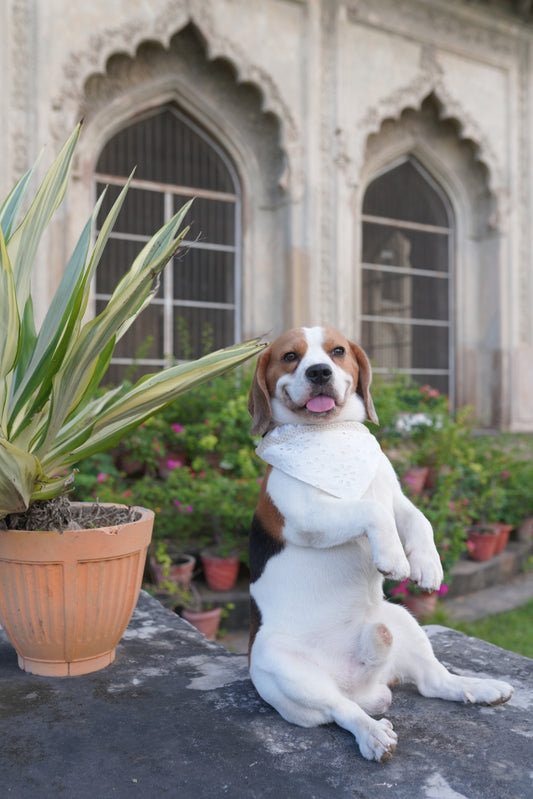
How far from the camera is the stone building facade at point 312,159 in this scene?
18.9 ft

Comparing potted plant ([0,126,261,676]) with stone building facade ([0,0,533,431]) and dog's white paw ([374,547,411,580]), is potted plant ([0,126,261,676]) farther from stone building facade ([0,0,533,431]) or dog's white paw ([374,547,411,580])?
stone building facade ([0,0,533,431])

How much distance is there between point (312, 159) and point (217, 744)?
6193 millimetres

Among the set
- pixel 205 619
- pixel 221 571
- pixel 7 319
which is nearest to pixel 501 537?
pixel 221 571

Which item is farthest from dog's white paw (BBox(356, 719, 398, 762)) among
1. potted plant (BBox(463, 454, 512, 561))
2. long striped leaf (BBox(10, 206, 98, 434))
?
potted plant (BBox(463, 454, 512, 561))

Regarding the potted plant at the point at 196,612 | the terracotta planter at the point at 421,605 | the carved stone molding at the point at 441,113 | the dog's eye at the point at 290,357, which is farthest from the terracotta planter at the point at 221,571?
the carved stone molding at the point at 441,113

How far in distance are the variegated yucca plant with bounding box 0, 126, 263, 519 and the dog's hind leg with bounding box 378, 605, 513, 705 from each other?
2.60 ft

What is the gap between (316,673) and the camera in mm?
1437

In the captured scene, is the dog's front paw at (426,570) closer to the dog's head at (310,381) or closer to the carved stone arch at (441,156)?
the dog's head at (310,381)

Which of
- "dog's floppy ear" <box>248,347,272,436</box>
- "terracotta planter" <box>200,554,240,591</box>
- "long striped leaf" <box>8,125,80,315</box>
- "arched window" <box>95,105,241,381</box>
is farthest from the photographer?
"arched window" <box>95,105,241,381</box>

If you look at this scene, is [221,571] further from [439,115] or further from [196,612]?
[439,115]

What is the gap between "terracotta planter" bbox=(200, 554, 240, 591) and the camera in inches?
164

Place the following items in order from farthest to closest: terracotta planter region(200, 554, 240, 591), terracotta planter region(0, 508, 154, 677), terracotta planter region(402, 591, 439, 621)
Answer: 1. terracotta planter region(402, 591, 439, 621)
2. terracotta planter region(200, 554, 240, 591)
3. terracotta planter region(0, 508, 154, 677)

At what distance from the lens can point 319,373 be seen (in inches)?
59.0

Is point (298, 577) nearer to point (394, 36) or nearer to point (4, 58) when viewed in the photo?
point (4, 58)
